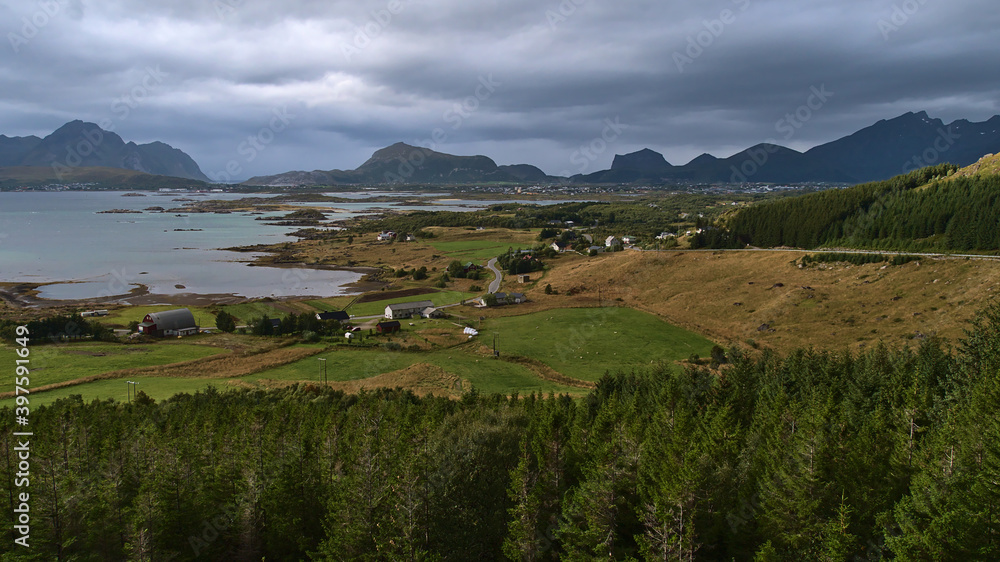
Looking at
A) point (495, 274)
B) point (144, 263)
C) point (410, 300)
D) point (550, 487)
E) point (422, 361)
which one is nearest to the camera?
point (550, 487)

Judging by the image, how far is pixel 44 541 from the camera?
1683cm

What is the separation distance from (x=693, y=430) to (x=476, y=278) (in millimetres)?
73506

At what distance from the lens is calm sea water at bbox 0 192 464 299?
288 ft

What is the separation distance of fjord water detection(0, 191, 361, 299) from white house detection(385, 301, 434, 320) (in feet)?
59.9

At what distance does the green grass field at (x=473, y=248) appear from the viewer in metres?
117

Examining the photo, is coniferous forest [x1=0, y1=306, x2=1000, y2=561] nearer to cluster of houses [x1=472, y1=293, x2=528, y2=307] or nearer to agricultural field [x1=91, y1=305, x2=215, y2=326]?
agricultural field [x1=91, y1=305, x2=215, y2=326]

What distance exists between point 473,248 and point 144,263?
6994 cm

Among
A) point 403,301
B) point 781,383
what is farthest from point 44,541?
point 403,301

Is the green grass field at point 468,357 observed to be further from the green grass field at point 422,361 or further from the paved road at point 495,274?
the paved road at point 495,274

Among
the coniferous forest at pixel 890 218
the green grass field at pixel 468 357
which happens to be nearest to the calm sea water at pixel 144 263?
the green grass field at pixel 468 357

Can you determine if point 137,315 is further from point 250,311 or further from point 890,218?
point 890,218

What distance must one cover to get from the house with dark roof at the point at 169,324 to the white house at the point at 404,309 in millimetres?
23303

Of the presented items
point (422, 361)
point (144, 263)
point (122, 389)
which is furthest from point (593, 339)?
point (144, 263)

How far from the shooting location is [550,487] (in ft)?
65.5
